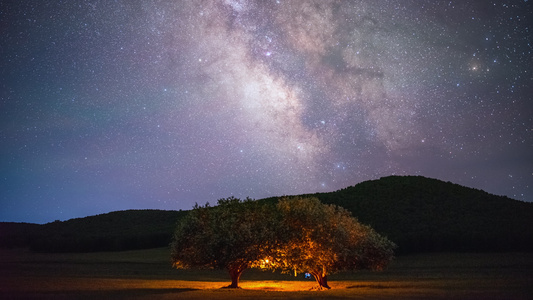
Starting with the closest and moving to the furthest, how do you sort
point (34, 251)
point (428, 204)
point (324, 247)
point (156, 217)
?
point (324, 247) → point (34, 251) → point (428, 204) → point (156, 217)

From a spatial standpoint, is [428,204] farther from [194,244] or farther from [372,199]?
[194,244]

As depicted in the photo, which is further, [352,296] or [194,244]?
[194,244]

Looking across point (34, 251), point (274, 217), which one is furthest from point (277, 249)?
point (34, 251)

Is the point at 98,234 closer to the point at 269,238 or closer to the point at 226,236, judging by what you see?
the point at 226,236

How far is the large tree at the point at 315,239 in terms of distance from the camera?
5334cm

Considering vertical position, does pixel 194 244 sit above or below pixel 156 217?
below

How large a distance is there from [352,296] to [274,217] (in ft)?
41.4

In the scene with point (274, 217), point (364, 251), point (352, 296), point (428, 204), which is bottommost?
point (352, 296)

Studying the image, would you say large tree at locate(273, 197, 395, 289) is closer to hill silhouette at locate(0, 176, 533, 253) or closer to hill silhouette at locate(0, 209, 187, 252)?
hill silhouette at locate(0, 176, 533, 253)

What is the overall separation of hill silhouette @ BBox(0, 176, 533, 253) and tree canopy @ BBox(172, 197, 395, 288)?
2910 inches

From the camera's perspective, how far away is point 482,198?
555 ft

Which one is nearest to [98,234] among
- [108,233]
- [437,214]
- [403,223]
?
[108,233]

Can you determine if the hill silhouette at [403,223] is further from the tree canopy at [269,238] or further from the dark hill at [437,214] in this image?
the tree canopy at [269,238]

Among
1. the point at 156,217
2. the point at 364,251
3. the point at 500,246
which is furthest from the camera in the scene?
the point at 156,217
